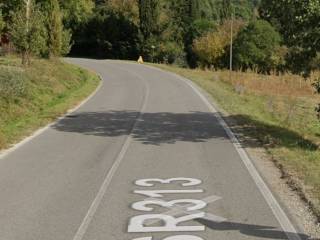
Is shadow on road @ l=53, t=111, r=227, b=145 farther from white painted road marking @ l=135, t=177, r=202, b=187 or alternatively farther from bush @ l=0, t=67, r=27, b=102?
white painted road marking @ l=135, t=177, r=202, b=187

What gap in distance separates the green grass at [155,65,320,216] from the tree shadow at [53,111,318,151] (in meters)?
0.02

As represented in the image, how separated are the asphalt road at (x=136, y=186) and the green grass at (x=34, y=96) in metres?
0.93

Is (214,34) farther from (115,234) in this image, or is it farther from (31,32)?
(115,234)

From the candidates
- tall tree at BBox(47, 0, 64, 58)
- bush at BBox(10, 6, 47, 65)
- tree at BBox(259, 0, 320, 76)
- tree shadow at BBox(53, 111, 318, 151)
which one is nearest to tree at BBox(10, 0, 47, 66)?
bush at BBox(10, 6, 47, 65)

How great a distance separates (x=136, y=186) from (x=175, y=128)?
7225mm

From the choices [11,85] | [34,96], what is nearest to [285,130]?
[11,85]

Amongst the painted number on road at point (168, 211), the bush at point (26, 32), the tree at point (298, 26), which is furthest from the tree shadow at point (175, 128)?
the bush at point (26, 32)

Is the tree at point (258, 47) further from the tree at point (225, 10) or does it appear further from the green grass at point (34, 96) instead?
the tree at point (225, 10)

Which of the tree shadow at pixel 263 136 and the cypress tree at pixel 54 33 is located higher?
the cypress tree at pixel 54 33

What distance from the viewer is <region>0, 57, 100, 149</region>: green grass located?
17.4 metres

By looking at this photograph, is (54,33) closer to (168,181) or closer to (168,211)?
(168,181)

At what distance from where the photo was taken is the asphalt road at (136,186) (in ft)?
24.9

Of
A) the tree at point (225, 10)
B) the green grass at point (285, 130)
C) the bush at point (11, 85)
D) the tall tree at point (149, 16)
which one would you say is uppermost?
the tree at point (225, 10)

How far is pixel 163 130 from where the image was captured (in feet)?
54.7
